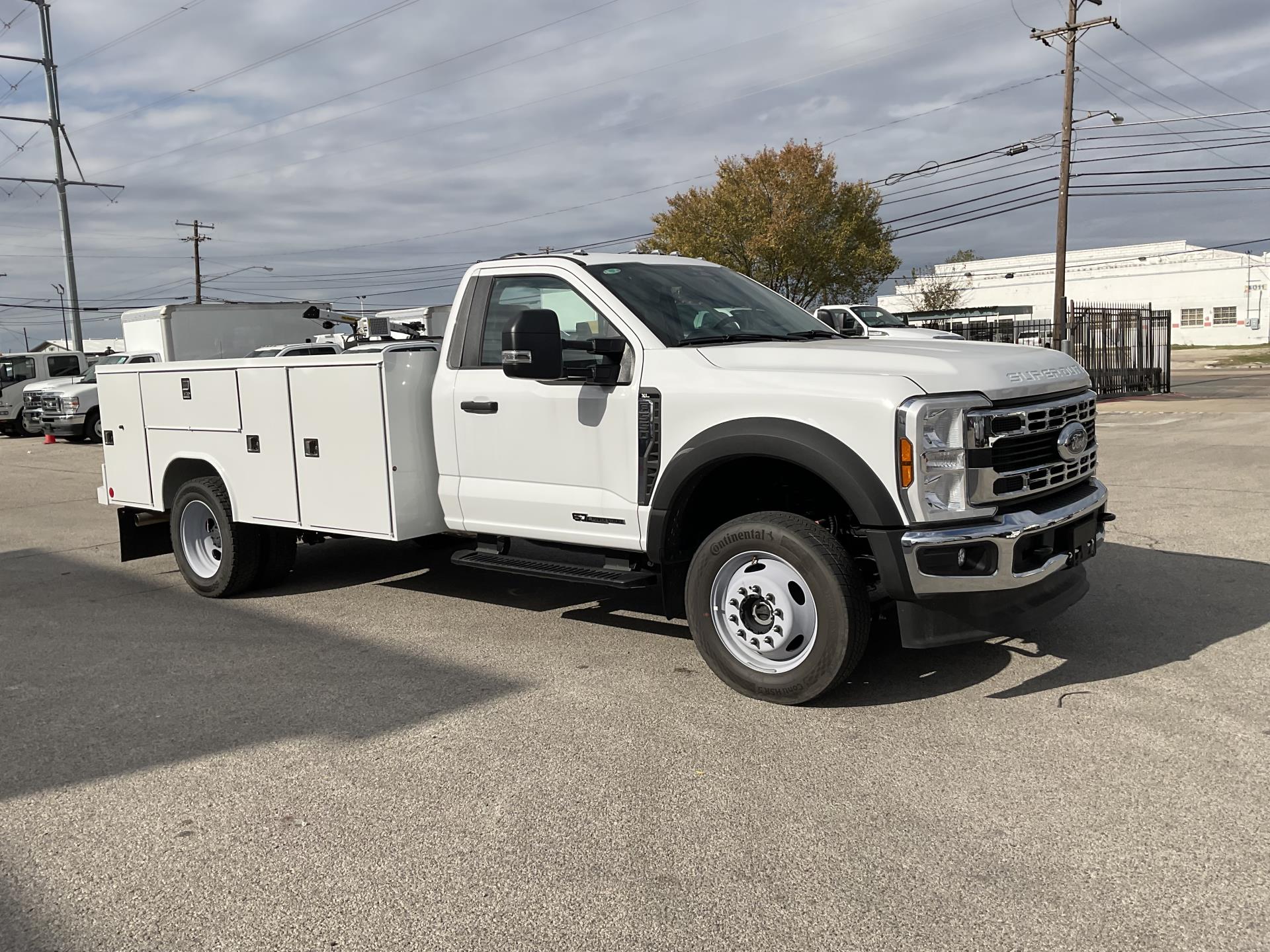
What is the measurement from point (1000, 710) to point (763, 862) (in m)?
1.74

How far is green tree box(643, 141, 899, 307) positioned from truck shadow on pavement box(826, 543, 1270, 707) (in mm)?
28047

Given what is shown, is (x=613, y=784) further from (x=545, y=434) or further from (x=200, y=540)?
(x=200, y=540)

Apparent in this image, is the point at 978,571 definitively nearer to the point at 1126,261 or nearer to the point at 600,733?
the point at 600,733

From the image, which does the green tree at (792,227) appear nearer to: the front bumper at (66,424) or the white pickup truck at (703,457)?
the front bumper at (66,424)

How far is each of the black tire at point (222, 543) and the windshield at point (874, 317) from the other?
57.5 ft

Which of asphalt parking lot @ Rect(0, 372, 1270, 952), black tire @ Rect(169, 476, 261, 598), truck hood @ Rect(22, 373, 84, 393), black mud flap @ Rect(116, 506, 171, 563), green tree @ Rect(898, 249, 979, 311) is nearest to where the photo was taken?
asphalt parking lot @ Rect(0, 372, 1270, 952)

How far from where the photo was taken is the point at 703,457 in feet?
16.1

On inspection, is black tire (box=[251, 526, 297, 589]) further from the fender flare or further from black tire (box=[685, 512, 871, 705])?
black tire (box=[685, 512, 871, 705])

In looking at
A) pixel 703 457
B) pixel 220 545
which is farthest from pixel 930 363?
pixel 220 545

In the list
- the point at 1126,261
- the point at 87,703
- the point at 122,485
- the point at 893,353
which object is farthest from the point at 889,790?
the point at 1126,261

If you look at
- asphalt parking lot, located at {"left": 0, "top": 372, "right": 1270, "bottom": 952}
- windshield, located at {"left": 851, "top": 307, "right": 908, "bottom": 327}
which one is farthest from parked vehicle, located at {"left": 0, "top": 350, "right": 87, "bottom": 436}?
asphalt parking lot, located at {"left": 0, "top": 372, "right": 1270, "bottom": 952}

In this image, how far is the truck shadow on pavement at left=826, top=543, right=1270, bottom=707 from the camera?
16.6ft

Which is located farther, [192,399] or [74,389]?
[74,389]

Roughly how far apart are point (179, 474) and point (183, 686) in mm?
2623
